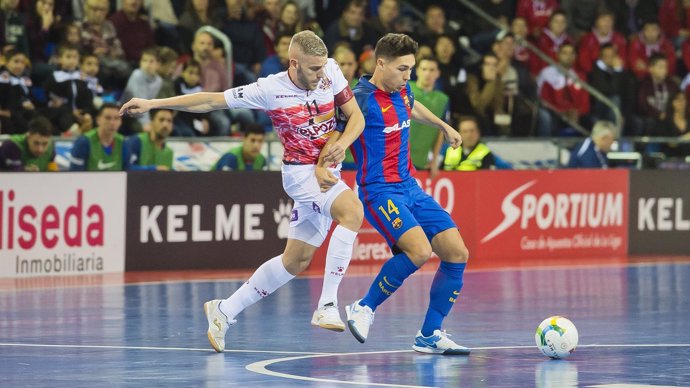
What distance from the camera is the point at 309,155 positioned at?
410 inches

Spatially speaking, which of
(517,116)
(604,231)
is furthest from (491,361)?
(517,116)

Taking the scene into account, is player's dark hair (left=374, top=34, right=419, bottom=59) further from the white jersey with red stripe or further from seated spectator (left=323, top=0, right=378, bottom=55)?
seated spectator (left=323, top=0, right=378, bottom=55)

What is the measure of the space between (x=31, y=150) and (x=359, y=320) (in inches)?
287

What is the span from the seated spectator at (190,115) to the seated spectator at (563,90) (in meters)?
6.54

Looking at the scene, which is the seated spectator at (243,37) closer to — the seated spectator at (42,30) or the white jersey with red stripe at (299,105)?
the seated spectator at (42,30)

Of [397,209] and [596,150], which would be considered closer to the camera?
[397,209]

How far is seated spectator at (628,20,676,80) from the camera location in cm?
2447

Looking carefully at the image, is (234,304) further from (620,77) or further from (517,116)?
(620,77)

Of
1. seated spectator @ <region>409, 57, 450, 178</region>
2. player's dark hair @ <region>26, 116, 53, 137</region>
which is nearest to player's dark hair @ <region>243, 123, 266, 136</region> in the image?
seated spectator @ <region>409, 57, 450, 178</region>

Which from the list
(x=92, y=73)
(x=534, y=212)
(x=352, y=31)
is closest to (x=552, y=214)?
(x=534, y=212)

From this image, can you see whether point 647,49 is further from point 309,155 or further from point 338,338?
point 309,155

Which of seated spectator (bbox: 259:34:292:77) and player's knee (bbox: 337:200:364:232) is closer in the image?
player's knee (bbox: 337:200:364:232)

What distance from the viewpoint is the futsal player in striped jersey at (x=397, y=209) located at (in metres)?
10.3

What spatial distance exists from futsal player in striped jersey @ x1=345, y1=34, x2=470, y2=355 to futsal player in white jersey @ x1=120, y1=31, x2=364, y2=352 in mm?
210
